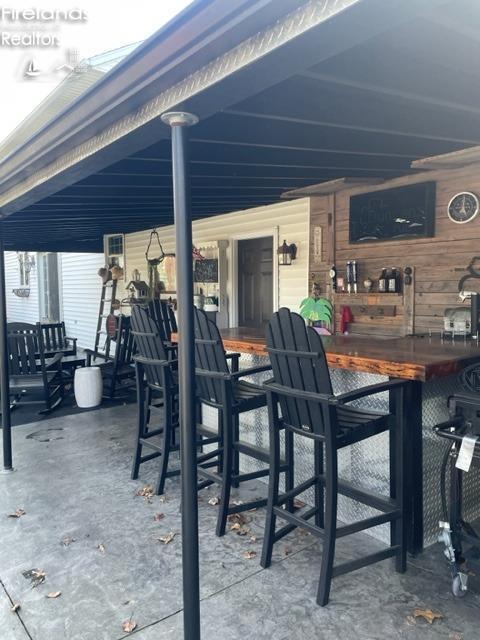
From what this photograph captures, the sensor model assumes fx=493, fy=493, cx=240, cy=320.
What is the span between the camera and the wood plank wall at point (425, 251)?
3.83 metres

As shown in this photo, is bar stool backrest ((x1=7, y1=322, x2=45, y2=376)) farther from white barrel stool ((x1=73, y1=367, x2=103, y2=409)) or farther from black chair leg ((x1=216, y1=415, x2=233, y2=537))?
black chair leg ((x1=216, y1=415, x2=233, y2=537))

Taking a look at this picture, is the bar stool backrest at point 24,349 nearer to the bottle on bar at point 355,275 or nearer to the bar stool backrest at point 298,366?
the bottle on bar at point 355,275

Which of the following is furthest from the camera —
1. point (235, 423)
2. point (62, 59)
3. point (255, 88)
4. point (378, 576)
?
point (62, 59)

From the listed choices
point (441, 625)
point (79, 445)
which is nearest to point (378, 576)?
point (441, 625)

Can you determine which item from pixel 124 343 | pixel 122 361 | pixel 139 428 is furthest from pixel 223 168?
pixel 122 361

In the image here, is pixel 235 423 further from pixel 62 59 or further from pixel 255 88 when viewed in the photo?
pixel 62 59

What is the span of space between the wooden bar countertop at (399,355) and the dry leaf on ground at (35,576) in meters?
1.76

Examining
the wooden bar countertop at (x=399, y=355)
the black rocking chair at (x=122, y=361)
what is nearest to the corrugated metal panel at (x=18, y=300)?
the black rocking chair at (x=122, y=361)

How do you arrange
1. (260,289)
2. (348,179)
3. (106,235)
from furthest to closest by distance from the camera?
(106,235)
(260,289)
(348,179)

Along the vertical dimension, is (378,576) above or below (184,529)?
below

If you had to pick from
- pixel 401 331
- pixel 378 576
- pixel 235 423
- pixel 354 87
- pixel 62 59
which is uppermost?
pixel 62 59

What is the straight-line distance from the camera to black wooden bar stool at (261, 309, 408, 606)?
2242 millimetres

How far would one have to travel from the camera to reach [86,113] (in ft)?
6.75

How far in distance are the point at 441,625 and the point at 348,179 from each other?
3.31m
